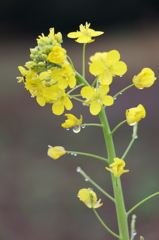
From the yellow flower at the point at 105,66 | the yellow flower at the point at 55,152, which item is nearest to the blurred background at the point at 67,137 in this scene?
the yellow flower at the point at 55,152

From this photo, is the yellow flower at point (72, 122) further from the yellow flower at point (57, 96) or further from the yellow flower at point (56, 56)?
the yellow flower at point (56, 56)

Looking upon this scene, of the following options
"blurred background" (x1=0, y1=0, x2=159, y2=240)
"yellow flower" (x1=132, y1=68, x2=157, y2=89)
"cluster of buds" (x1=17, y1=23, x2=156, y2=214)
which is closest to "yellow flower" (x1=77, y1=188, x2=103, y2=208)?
"cluster of buds" (x1=17, y1=23, x2=156, y2=214)

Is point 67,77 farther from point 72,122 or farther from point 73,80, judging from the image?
point 72,122

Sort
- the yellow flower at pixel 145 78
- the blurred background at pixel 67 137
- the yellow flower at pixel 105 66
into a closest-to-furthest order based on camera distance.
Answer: the yellow flower at pixel 105 66 < the yellow flower at pixel 145 78 < the blurred background at pixel 67 137

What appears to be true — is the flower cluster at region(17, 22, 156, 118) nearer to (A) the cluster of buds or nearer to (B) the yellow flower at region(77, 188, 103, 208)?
(A) the cluster of buds

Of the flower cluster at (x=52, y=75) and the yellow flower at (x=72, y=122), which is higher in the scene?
the flower cluster at (x=52, y=75)

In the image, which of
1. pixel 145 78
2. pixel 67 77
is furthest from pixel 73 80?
pixel 145 78
